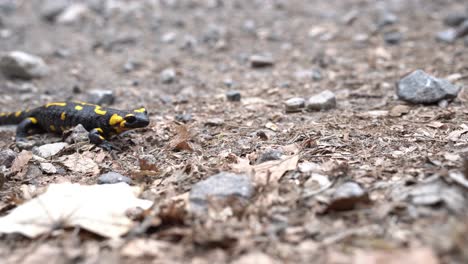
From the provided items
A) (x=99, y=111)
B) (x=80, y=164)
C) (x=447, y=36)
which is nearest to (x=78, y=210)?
(x=80, y=164)

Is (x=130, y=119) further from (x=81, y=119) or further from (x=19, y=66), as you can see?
(x=19, y=66)

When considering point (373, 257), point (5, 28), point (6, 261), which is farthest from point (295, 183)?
point (5, 28)

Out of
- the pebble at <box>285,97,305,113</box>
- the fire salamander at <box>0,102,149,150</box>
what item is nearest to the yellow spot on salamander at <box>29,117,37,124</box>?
the fire salamander at <box>0,102,149,150</box>

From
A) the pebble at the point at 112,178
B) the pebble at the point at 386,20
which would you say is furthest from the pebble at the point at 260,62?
the pebble at the point at 112,178

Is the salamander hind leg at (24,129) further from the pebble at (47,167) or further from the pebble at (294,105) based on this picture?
the pebble at (294,105)

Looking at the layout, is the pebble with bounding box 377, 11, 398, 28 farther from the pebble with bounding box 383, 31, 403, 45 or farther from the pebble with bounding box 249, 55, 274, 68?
the pebble with bounding box 249, 55, 274, 68

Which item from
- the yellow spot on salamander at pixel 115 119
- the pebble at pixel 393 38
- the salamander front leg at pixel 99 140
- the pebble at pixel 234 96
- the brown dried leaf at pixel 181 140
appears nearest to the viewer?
the brown dried leaf at pixel 181 140
